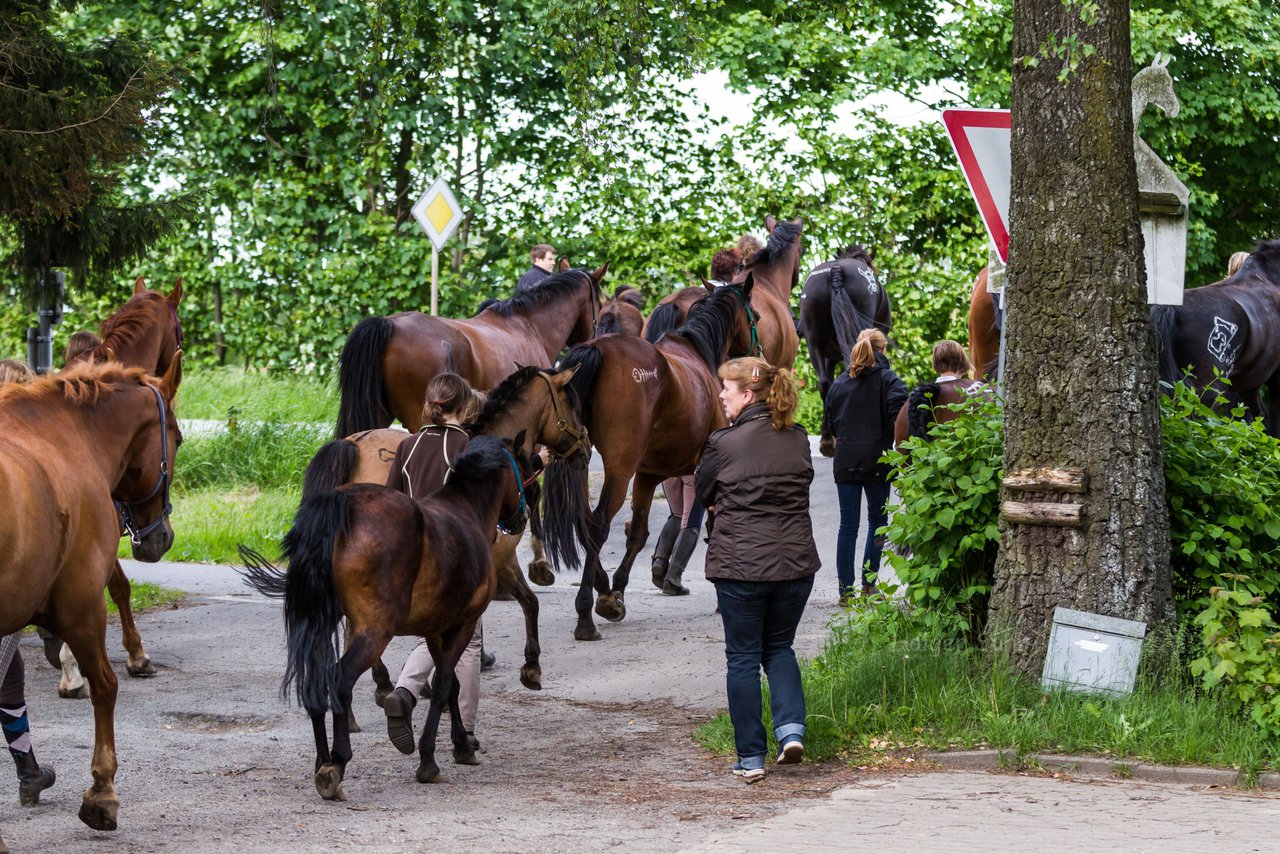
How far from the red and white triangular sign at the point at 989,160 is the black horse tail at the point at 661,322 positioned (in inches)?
215

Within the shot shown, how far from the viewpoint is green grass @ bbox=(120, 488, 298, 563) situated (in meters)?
14.0

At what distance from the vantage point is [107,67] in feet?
36.5

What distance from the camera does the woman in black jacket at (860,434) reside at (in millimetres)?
10961

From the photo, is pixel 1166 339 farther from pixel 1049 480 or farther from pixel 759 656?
pixel 759 656

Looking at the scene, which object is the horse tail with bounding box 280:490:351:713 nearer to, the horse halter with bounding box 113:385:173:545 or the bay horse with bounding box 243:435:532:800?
the bay horse with bounding box 243:435:532:800

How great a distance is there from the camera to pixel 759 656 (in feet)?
22.4

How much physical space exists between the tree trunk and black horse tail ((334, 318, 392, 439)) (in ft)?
17.8

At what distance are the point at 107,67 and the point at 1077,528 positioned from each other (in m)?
7.84

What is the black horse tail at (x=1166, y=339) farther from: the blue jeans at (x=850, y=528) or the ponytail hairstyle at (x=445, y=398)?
the ponytail hairstyle at (x=445, y=398)

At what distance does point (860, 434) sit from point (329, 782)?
5790 mm

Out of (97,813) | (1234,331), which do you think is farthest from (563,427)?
(1234,331)

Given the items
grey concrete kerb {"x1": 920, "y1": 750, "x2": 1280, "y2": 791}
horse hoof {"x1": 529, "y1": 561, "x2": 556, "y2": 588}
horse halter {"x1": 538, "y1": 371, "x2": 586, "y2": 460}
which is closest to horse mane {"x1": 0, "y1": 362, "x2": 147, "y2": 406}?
horse halter {"x1": 538, "y1": 371, "x2": 586, "y2": 460}

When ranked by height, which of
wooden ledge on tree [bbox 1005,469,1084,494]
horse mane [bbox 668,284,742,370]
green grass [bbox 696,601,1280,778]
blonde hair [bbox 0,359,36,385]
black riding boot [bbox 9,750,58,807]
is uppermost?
horse mane [bbox 668,284,742,370]

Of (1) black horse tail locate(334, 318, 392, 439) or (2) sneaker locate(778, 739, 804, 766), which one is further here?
(1) black horse tail locate(334, 318, 392, 439)
